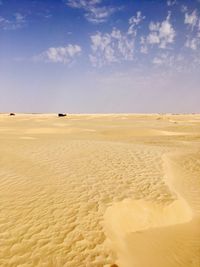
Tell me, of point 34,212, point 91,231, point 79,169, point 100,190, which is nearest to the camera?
point 91,231

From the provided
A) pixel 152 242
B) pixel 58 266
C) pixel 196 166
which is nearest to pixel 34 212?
pixel 58 266

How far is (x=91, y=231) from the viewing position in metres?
5.82

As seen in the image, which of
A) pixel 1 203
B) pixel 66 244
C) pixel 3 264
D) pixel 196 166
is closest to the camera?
pixel 3 264

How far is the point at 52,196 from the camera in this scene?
7512mm

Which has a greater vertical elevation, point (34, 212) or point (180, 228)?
point (34, 212)

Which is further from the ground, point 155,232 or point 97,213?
point 97,213

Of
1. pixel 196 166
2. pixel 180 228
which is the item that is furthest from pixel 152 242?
pixel 196 166

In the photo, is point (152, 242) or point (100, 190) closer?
point (152, 242)

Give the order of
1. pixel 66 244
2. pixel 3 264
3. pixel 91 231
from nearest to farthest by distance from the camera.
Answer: pixel 3 264, pixel 66 244, pixel 91 231

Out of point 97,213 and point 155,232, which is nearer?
point 155,232

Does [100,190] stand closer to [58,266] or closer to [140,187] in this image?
[140,187]

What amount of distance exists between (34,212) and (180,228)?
3927 mm

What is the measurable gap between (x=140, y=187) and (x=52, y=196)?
3072 mm

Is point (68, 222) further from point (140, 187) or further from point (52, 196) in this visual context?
point (140, 187)
